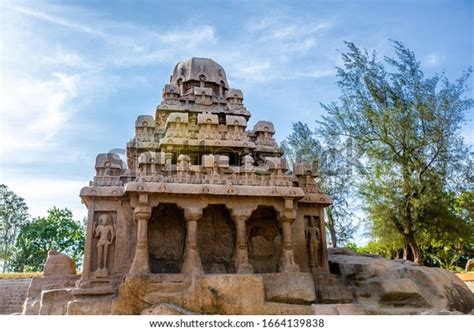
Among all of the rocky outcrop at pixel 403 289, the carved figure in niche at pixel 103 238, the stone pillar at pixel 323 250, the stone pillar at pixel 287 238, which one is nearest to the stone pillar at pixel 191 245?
the carved figure in niche at pixel 103 238

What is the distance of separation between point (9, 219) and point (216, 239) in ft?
93.6

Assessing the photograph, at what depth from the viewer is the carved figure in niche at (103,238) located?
11.4 metres

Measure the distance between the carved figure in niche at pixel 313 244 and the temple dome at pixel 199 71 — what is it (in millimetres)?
6984

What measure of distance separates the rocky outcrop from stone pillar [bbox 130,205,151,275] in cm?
576

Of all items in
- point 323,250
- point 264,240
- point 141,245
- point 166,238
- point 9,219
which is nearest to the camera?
point 141,245

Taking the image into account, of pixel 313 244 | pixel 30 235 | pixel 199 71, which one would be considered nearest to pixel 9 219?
pixel 30 235

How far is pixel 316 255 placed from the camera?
13.1 meters

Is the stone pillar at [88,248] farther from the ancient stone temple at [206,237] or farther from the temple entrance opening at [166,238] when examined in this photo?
the temple entrance opening at [166,238]

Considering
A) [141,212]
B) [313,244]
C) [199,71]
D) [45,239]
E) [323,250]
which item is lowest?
[323,250]

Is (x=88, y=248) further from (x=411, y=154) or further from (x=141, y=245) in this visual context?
(x=411, y=154)

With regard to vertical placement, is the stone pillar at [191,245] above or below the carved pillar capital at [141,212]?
below

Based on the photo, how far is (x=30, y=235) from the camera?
36.5 meters
